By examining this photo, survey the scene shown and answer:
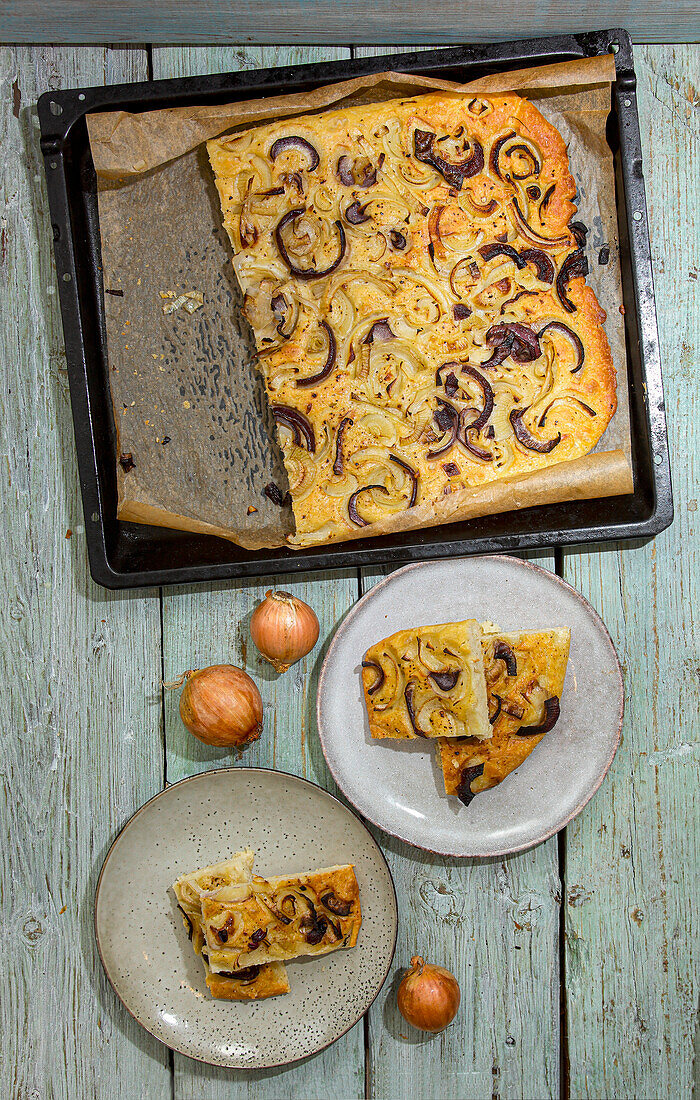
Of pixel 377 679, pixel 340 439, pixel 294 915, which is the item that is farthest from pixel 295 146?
pixel 294 915

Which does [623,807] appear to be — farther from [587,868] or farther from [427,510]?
[427,510]

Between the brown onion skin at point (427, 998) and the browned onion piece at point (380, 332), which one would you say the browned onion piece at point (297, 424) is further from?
the brown onion skin at point (427, 998)

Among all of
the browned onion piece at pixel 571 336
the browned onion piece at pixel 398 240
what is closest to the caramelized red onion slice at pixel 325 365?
the browned onion piece at pixel 398 240

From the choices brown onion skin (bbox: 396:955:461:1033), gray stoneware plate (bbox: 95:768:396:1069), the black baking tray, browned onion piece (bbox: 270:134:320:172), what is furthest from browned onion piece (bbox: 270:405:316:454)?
brown onion skin (bbox: 396:955:461:1033)

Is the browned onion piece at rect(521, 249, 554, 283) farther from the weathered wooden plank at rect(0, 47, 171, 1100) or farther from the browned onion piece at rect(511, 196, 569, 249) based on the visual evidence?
the weathered wooden plank at rect(0, 47, 171, 1100)

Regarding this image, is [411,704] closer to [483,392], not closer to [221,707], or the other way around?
[221,707]
